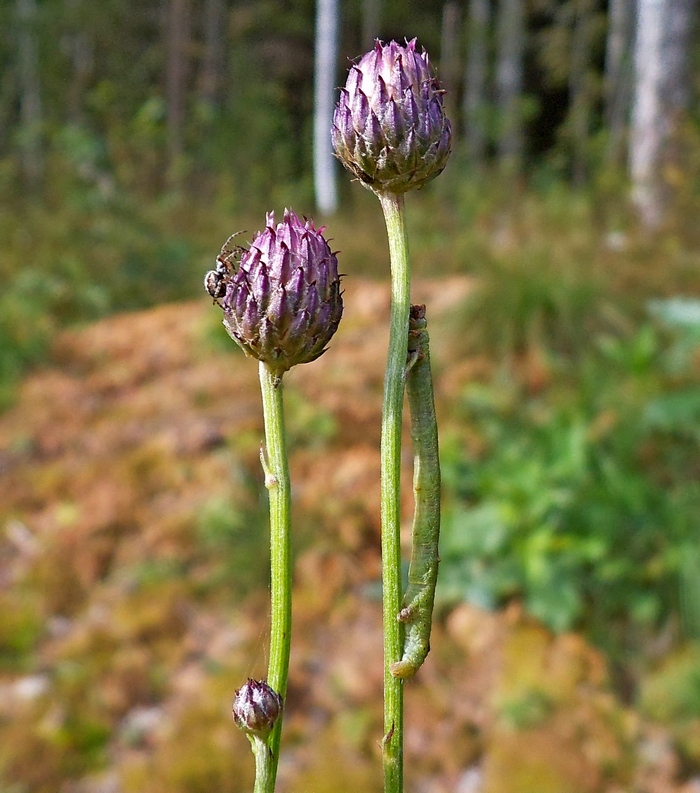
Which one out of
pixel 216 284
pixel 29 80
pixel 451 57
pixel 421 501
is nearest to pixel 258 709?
pixel 421 501

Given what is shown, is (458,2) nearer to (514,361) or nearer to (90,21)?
(90,21)

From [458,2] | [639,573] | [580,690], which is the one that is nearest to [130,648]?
[580,690]

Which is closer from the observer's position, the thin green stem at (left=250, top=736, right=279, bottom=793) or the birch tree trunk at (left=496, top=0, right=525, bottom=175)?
the thin green stem at (left=250, top=736, right=279, bottom=793)

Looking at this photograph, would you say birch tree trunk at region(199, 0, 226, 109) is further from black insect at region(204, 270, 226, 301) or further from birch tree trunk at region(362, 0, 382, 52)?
black insect at region(204, 270, 226, 301)

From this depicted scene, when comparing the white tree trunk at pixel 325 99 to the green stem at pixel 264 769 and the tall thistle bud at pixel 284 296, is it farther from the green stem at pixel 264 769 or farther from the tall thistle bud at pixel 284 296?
the green stem at pixel 264 769

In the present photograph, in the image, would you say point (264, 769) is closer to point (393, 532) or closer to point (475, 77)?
point (393, 532)

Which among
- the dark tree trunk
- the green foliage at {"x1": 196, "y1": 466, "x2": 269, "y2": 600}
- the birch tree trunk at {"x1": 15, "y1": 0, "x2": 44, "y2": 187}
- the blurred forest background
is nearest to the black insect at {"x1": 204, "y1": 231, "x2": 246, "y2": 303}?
the blurred forest background
